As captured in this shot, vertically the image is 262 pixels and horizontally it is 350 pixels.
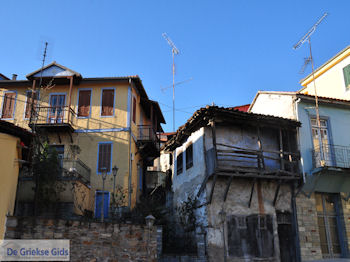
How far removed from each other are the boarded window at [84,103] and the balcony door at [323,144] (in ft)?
39.3

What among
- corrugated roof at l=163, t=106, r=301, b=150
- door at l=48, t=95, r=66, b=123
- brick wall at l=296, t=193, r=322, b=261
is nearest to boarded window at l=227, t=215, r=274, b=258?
brick wall at l=296, t=193, r=322, b=261

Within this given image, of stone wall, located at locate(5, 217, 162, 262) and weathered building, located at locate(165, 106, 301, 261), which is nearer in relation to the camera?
stone wall, located at locate(5, 217, 162, 262)

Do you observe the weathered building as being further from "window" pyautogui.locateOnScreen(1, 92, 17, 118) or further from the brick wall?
"window" pyautogui.locateOnScreen(1, 92, 17, 118)

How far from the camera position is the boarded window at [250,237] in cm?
1424

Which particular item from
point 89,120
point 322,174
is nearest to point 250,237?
point 322,174

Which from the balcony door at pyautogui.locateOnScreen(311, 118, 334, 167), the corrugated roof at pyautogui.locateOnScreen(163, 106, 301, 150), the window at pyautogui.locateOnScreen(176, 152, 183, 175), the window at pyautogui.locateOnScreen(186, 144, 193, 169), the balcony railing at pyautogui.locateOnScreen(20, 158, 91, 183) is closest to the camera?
the corrugated roof at pyautogui.locateOnScreen(163, 106, 301, 150)

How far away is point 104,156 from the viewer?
18734 millimetres

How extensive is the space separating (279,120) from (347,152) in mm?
3998

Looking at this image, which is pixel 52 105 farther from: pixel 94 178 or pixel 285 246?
pixel 285 246

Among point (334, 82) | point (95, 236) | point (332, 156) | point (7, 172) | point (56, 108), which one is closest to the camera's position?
point (7, 172)

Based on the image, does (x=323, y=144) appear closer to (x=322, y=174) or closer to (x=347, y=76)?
(x=322, y=174)

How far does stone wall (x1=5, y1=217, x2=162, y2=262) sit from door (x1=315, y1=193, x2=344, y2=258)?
8324mm

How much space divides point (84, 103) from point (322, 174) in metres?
13.0

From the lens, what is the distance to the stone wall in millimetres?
10555
